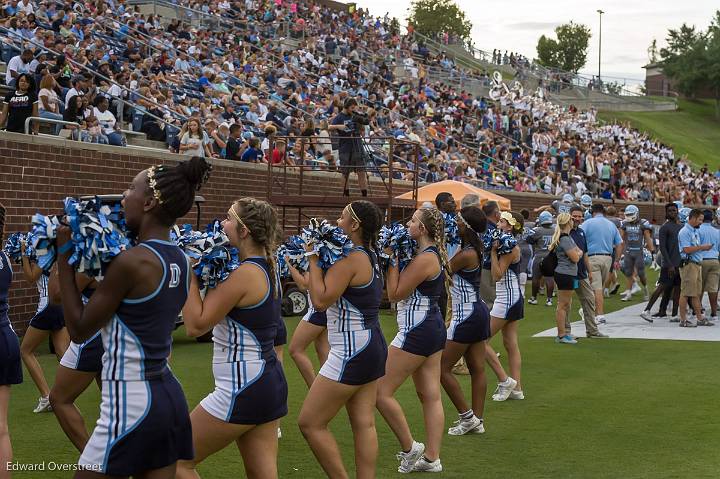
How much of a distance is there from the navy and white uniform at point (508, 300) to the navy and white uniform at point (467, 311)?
5.14 feet

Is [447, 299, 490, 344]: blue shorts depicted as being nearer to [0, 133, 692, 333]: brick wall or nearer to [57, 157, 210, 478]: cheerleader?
[57, 157, 210, 478]: cheerleader

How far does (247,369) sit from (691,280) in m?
12.2

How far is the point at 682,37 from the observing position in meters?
89.4

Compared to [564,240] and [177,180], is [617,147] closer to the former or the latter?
[564,240]

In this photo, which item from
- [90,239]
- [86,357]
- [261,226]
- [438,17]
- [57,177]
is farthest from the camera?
[438,17]

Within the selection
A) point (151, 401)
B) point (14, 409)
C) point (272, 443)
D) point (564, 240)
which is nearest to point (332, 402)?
point (272, 443)

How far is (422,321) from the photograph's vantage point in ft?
22.0

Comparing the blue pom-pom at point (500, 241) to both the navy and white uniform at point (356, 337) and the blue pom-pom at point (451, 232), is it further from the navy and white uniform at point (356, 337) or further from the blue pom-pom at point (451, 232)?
the navy and white uniform at point (356, 337)

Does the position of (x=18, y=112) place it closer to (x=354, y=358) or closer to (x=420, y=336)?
(x=420, y=336)

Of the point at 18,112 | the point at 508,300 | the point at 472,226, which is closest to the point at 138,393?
the point at 472,226

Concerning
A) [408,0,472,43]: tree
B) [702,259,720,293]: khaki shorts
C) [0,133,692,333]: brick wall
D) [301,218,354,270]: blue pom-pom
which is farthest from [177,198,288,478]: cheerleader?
[408,0,472,43]: tree

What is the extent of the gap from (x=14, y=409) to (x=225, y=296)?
4782 millimetres

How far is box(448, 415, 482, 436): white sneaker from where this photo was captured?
7902mm

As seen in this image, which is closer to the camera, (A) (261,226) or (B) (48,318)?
(A) (261,226)
